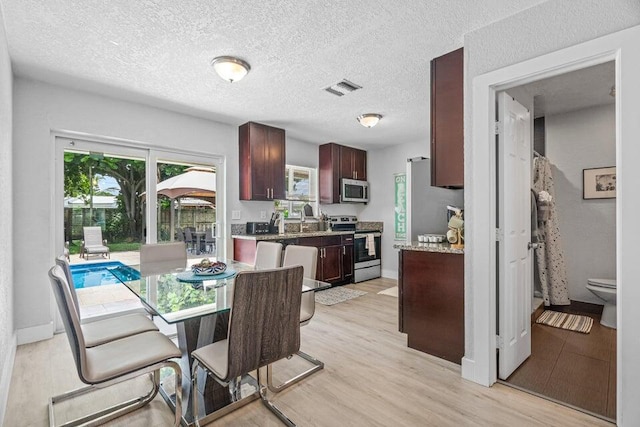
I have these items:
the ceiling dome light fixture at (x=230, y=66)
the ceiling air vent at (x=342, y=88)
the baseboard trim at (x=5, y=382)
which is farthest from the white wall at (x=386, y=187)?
the baseboard trim at (x=5, y=382)

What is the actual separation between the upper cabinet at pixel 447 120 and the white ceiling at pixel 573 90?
0.54m

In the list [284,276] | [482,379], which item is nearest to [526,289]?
[482,379]

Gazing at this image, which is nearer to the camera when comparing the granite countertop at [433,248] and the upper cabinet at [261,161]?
the granite countertop at [433,248]

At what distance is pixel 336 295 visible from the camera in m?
4.45

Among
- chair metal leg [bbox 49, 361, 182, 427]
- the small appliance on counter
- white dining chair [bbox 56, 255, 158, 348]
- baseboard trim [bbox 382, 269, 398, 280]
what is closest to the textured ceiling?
white dining chair [bbox 56, 255, 158, 348]

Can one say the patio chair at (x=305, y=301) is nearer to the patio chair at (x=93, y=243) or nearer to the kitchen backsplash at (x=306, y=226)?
the kitchen backsplash at (x=306, y=226)

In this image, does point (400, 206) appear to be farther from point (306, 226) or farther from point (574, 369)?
point (574, 369)

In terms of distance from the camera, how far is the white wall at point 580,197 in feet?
11.7

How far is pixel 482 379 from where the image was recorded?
81.9 inches

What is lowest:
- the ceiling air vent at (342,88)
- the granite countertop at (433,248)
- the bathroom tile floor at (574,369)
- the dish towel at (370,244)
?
the bathroom tile floor at (574,369)

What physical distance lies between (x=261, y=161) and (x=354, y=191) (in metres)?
2.09

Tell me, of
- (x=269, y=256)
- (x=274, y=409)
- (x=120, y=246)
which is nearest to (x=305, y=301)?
(x=269, y=256)

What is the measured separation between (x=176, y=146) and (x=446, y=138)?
3.14m

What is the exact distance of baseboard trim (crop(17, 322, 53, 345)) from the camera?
2824mm
